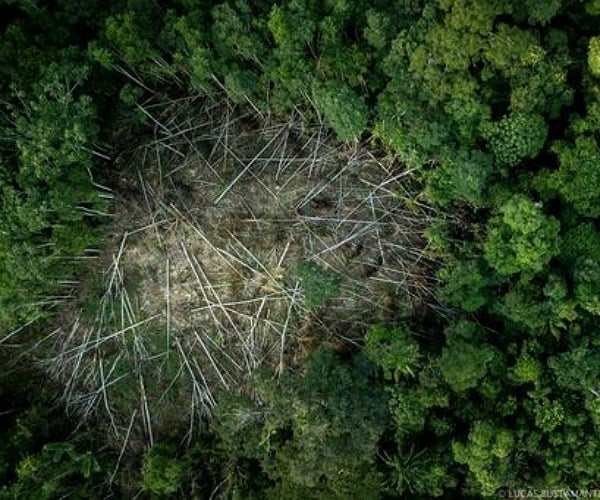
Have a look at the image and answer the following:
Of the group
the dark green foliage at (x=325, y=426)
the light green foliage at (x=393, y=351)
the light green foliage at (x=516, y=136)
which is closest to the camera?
the light green foliage at (x=516, y=136)

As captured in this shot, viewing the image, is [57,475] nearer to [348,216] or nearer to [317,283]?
[317,283]

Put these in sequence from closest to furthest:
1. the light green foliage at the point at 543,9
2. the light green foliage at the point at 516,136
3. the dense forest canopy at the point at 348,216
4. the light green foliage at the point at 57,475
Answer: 1. the light green foliage at the point at 543,9
2. the light green foliage at the point at 516,136
3. the dense forest canopy at the point at 348,216
4. the light green foliage at the point at 57,475

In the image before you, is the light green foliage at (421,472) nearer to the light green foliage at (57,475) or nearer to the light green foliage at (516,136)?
the light green foliage at (516,136)

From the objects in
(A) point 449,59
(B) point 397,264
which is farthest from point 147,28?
(B) point 397,264

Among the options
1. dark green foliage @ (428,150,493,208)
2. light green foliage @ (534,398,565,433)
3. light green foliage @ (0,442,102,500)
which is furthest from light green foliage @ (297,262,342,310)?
light green foliage @ (0,442,102,500)

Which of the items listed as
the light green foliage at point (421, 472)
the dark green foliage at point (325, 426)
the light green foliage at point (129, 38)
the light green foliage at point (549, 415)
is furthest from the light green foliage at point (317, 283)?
the light green foliage at point (129, 38)

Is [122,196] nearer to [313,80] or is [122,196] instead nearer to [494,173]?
[313,80]

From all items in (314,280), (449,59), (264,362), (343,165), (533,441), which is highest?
(449,59)
